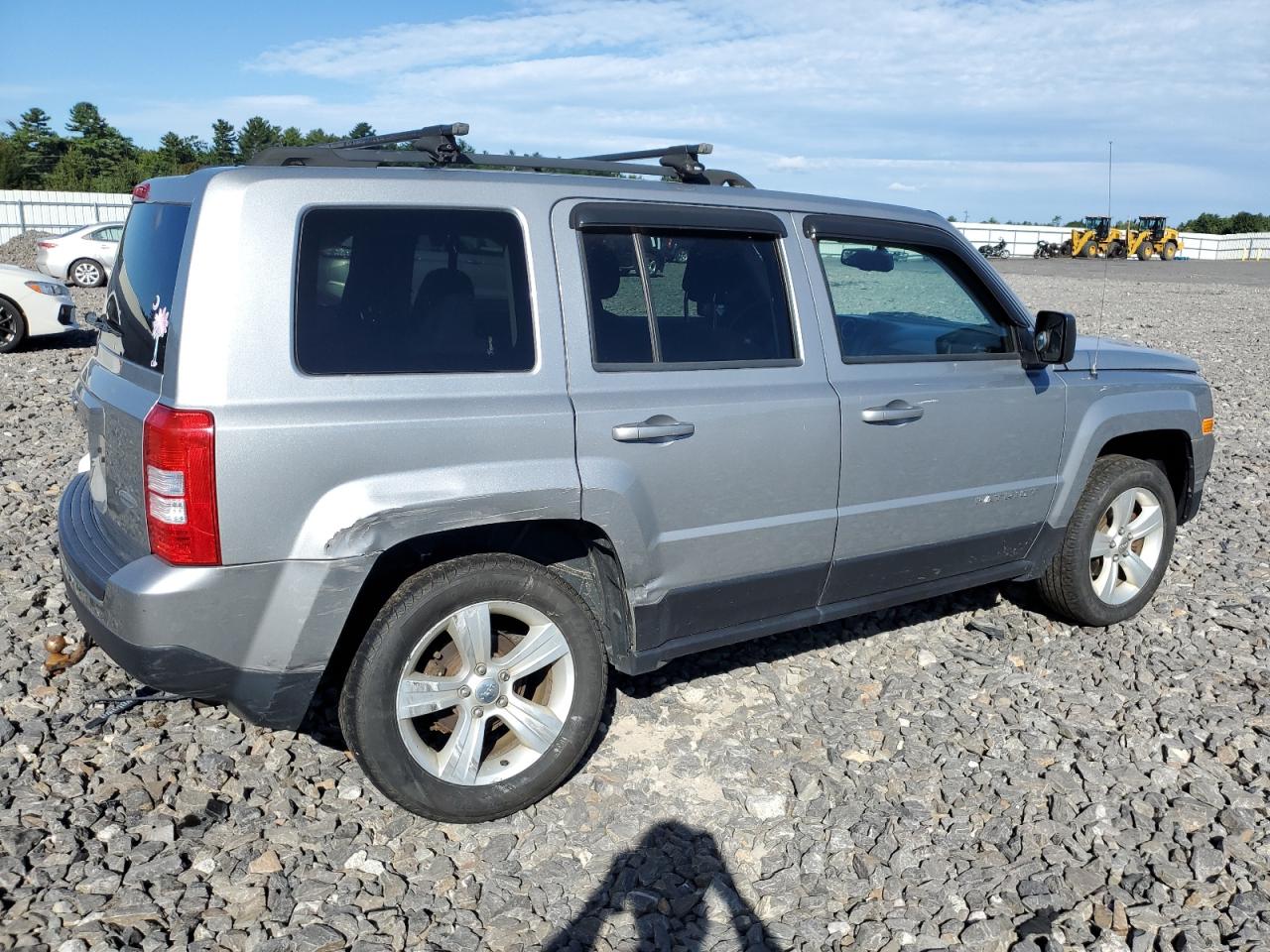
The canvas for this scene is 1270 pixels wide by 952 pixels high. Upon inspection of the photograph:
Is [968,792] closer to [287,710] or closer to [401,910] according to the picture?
[401,910]

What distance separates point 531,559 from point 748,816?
113 centimetres

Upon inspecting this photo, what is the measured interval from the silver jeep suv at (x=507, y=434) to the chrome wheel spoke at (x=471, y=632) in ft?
0.04

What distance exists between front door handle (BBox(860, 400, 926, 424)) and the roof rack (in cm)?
104

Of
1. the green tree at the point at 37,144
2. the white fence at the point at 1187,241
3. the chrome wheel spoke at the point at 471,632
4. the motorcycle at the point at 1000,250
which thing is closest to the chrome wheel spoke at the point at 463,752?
the chrome wheel spoke at the point at 471,632

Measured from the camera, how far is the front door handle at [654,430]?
3.40m

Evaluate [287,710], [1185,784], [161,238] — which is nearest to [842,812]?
[1185,784]

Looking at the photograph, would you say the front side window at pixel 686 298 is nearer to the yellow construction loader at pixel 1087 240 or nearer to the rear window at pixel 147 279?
the rear window at pixel 147 279

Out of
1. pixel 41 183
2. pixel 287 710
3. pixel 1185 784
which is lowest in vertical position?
pixel 1185 784

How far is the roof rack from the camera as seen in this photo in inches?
137

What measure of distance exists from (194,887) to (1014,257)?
57.1m

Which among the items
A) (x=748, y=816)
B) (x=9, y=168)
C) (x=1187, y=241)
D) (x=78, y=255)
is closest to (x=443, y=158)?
(x=748, y=816)

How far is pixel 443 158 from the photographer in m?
3.55

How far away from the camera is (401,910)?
303 centimetres

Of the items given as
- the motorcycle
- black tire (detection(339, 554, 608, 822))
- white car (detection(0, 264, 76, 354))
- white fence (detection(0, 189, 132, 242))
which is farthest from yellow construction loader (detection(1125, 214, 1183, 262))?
black tire (detection(339, 554, 608, 822))
